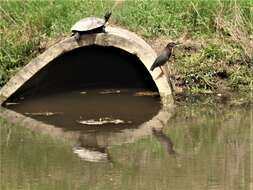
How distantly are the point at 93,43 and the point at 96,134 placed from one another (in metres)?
2.29

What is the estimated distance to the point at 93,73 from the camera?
1239 centimetres

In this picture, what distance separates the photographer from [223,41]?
12.1 metres

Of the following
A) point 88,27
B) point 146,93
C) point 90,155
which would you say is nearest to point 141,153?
point 90,155

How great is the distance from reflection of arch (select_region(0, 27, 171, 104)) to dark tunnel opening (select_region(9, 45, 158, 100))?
26.4 inches

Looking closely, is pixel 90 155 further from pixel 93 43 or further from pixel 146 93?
pixel 146 93

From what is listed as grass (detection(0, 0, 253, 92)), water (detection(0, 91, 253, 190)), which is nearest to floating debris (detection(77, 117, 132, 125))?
water (detection(0, 91, 253, 190))

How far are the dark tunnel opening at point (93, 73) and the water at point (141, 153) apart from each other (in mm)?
1602

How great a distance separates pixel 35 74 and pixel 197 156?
403cm

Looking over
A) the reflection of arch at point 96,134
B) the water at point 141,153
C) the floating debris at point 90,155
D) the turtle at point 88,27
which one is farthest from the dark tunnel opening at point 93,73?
the floating debris at point 90,155

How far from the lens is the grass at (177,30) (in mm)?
11750

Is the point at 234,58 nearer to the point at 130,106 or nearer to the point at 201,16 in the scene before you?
the point at 201,16

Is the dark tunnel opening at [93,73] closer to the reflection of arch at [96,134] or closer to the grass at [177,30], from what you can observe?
the grass at [177,30]

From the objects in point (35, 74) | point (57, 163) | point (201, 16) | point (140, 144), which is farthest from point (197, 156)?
point (201, 16)

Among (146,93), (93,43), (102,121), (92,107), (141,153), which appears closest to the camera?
(141,153)
